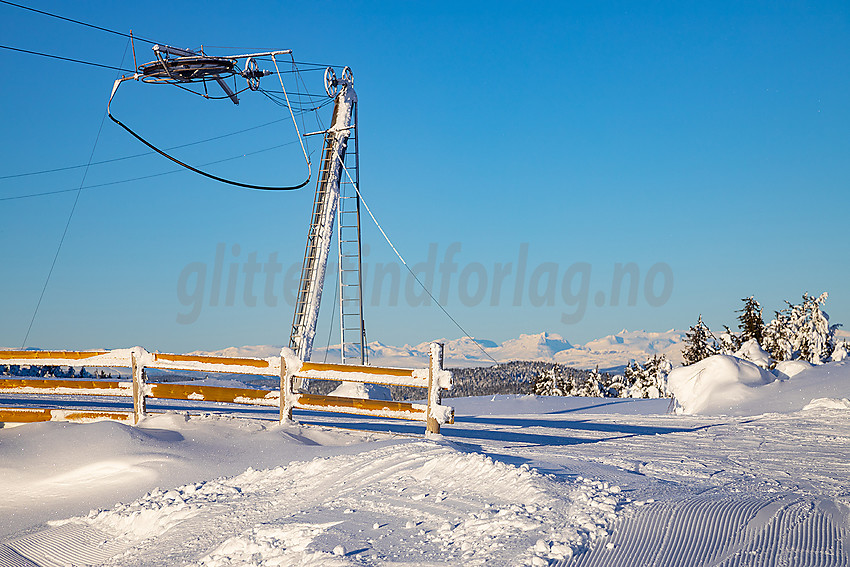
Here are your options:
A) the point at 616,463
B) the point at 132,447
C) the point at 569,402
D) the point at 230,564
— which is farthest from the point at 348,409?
the point at 569,402

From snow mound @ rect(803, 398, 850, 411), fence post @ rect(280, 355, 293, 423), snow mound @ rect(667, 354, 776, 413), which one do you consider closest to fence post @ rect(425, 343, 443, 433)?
fence post @ rect(280, 355, 293, 423)

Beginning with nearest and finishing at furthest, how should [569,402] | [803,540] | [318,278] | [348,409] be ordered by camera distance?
[803,540] → [348,409] → [318,278] → [569,402]

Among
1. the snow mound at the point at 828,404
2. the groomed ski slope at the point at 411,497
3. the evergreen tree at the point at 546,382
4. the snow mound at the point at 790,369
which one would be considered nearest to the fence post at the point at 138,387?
the groomed ski slope at the point at 411,497

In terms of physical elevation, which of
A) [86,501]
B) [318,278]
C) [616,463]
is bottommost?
[86,501]

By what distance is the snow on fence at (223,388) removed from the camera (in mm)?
8930

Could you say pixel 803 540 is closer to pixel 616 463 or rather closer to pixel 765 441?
pixel 616 463

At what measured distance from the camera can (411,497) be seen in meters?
5.74

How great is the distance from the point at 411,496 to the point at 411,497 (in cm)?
3

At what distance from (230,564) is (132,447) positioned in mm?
4623

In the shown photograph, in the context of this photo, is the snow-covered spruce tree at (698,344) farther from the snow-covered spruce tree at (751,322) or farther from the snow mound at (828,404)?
the snow mound at (828,404)

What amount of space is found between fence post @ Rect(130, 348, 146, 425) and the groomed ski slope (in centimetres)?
33

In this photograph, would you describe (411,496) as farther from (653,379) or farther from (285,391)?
(653,379)

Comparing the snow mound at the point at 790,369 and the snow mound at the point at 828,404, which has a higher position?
the snow mound at the point at 790,369

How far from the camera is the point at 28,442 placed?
8836mm
